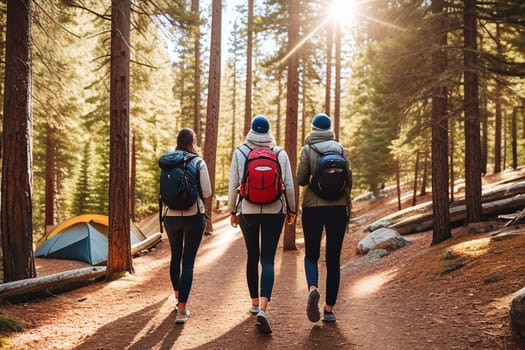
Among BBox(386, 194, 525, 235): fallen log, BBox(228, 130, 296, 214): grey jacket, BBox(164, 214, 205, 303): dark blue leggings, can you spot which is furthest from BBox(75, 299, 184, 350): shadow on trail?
BBox(386, 194, 525, 235): fallen log

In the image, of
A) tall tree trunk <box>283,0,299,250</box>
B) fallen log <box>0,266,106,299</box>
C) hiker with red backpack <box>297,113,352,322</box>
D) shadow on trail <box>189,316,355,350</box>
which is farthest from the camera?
tall tree trunk <box>283,0,299,250</box>

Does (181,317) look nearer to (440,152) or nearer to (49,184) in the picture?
(440,152)

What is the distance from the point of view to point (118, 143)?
8.47 metres

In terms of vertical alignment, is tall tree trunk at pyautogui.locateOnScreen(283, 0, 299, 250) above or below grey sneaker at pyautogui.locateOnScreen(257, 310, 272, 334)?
above

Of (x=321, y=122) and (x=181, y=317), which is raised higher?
(x=321, y=122)

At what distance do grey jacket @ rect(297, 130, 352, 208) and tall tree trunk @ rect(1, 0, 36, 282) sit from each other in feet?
15.9

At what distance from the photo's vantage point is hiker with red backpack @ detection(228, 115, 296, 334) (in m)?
4.68

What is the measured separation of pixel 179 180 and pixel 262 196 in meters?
1.15

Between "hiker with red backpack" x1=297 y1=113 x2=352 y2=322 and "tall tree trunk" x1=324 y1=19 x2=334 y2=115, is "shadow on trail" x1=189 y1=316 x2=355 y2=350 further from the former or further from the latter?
"tall tree trunk" x1=324 y1=19 x2=334 y2=115

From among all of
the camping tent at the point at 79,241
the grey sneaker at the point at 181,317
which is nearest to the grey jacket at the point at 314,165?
the grey sneaker at the point at 181,317

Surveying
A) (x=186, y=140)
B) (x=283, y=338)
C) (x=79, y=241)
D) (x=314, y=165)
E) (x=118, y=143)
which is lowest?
(x=79, y=241)

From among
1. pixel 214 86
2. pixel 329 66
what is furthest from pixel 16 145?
pixel 329 66

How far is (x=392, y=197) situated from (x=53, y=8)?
22.9 m

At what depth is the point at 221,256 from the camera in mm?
12172
